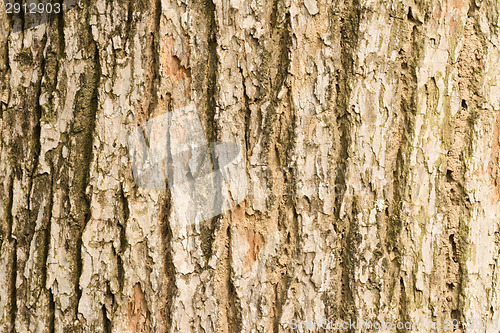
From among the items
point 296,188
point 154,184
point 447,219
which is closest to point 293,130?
point 296,188

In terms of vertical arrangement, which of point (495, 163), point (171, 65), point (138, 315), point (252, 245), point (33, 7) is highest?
point (33, 7)

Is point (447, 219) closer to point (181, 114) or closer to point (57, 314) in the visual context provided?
point (181, 114)

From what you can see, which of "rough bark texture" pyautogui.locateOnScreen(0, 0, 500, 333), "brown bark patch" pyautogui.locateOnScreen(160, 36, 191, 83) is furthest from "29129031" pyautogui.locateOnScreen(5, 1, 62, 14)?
"brown bark patch" pyautogui.locateOnScreen(160, 36, 191, 83)

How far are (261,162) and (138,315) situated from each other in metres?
0.62

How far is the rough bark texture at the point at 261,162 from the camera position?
1423 mm

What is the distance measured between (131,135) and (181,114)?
17cm

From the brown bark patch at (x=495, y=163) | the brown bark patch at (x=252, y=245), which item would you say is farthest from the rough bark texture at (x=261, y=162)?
the brown bark patch at (x=495, y=163)

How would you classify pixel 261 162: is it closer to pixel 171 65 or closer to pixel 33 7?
pixel 171 65

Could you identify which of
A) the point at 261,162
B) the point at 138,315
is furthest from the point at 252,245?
the point at 138,315

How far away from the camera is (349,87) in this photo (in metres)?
1.42

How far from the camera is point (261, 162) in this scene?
1.42 metres

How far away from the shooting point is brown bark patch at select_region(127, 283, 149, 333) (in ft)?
4.75

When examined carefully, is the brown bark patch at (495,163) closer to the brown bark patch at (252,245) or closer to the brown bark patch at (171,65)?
the brown bark patch at (252,245)

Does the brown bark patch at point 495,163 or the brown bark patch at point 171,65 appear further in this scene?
the brown bark patch at point 495,163
